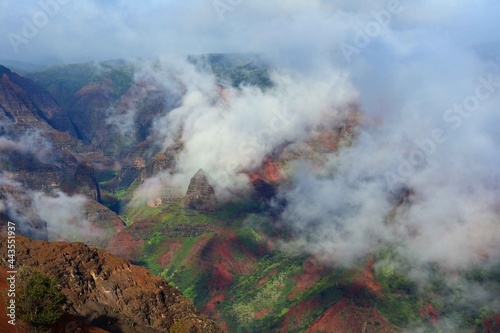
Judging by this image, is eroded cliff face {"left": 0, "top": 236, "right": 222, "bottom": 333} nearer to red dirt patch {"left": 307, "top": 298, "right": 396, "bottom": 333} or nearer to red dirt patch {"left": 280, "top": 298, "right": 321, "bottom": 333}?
red dirt patch {"left": 307, "top": 298, "right": 396, "bottom": 333}

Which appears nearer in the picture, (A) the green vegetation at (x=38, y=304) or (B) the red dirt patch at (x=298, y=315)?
(A) the green vegetation at (x=38, y=304)

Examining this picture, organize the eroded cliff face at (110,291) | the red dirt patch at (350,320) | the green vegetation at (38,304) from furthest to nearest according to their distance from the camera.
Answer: the red dirt patch at (350,320), the eroded cliff face at (110,291), the green vegetation at (38,304)

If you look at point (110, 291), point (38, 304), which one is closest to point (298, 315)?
point (110, 291)

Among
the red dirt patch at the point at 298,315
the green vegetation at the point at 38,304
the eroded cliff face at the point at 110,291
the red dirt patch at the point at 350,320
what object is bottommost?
the red dirt patch at the point at 298,315

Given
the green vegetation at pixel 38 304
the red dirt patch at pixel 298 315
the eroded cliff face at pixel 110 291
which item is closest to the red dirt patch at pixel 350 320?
the red dirt patch at pixel 298 315

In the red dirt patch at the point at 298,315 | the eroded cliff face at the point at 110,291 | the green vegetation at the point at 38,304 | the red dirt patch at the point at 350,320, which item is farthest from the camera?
the red dirt patch at the point at 298,315

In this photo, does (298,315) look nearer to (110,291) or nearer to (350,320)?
(350,320)

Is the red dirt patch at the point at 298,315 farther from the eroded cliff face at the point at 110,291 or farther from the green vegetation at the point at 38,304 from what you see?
the green vegetation at the point at 38,304

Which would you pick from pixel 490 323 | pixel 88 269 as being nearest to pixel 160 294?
pixel 88 269

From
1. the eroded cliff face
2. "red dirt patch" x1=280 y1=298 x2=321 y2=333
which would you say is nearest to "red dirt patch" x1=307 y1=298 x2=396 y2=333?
"red dirt patch" x1=280 y1=298 x2=321 y2=333

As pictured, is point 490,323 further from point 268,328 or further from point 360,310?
point 268,328
